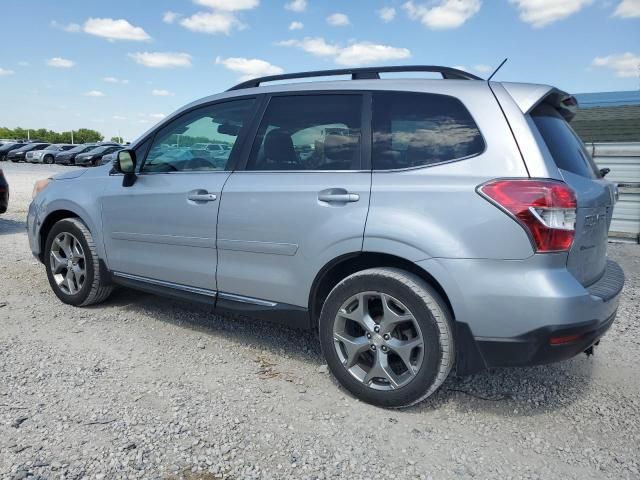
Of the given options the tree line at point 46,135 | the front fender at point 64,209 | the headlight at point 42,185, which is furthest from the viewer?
the tree line at point 46,135

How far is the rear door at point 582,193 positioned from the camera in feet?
8.32

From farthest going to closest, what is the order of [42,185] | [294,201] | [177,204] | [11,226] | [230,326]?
[11,226] → [42,185] → [230,326] → [177,204] → [294,201]

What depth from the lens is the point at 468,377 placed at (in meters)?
3.32

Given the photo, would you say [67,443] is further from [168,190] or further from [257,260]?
[168,190]

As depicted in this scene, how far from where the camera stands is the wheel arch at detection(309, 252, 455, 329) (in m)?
2.71

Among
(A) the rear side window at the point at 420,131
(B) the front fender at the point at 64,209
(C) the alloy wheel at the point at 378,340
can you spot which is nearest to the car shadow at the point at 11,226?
(B) the front fender at the point at 64,209

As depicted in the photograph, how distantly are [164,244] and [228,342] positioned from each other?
0.86 meters

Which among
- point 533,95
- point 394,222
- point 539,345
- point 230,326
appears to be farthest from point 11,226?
point 539,345

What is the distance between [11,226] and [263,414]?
26.0 ft

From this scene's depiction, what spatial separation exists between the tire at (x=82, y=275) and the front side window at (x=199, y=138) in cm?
88

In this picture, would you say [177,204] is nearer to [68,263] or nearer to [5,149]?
[68,263]

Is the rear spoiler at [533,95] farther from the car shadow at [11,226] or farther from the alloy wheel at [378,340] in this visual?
the car shadow at [11,226]

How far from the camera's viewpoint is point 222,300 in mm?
3457

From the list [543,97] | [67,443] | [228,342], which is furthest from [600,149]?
[67,443]
